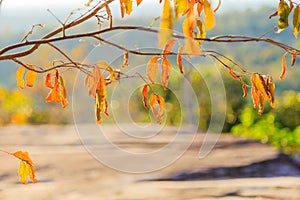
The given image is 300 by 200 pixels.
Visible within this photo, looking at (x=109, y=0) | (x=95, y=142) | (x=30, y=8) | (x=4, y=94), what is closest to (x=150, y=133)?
(x=95, y=142)

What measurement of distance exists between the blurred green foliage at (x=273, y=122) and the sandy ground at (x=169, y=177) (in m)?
1.19

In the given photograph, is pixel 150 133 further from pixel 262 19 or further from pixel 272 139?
pixel 262 19

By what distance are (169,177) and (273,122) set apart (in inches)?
116

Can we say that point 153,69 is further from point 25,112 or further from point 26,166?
point 25,112

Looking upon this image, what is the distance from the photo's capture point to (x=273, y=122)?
19.8 feet

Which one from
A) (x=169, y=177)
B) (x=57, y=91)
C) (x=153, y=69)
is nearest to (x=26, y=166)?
(x=57, y=91)

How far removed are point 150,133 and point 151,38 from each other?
5.17 ft

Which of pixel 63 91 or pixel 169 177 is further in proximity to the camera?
pixel 169 177

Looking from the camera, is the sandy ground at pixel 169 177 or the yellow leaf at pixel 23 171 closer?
the yellow leaf at pixel 23 171

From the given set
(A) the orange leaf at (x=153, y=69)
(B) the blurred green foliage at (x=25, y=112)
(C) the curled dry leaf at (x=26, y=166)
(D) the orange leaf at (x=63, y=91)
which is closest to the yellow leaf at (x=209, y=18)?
(A) the orange leaf at (x=153, y=69)

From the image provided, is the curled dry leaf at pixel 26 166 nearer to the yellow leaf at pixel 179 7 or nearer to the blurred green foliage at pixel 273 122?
the yellow leaf at pixel 179 7

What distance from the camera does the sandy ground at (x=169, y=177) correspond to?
115 inches

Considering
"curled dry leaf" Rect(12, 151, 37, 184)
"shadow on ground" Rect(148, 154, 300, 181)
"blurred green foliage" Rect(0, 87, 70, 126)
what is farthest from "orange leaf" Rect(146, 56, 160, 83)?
"blurred green foliage" Rect(0, 87, 70, 126)

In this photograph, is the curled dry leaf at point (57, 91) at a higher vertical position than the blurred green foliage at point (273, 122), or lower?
higher
